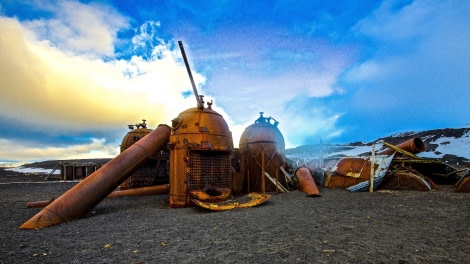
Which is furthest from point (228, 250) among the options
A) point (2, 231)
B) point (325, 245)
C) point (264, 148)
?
point (264, 148)

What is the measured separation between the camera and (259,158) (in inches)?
505

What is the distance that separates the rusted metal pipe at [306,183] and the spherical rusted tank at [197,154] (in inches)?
137

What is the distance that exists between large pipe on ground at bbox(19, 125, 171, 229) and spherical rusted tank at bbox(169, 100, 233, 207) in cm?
87

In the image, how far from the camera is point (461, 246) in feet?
14.1

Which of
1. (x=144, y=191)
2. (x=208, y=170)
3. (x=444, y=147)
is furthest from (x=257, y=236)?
(x=444, y=147)

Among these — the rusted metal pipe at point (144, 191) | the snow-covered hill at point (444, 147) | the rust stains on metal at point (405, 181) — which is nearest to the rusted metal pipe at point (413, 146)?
the rust stains on metal at point (405, 181)

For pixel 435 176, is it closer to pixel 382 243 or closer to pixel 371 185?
pixel 371 185

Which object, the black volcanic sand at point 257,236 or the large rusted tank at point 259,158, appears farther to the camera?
the large rusted tank at point 259,158

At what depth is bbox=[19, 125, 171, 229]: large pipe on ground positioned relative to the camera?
6605 mm

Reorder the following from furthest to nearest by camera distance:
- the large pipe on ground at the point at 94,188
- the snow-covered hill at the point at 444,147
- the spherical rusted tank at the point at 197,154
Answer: the snow-covered hill at the point at 444,147 < the spherical rusted tank at the point at 197,154 < the large pipe on ground at the point at 94,188

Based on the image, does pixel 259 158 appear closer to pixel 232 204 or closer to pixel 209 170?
pixel 209 170

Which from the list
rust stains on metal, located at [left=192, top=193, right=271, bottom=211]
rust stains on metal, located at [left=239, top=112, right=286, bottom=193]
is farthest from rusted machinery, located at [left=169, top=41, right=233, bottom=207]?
rust stains on metal, located at [left=239, top=112, right=286, bottom=193]

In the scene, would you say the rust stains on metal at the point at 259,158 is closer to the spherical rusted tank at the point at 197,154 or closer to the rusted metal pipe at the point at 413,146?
the spherical rusted tank at the point at 197,154

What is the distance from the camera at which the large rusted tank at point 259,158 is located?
41.2 ft
